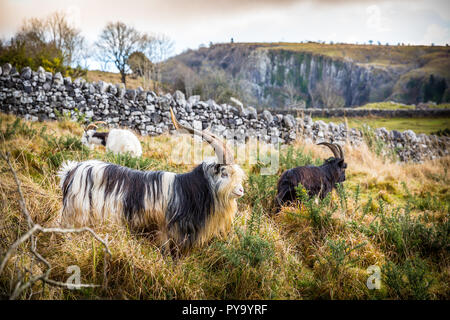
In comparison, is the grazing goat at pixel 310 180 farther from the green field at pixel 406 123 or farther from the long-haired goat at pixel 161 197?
the green field at pixel 406 123

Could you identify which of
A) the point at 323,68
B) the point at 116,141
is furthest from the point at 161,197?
the point at 323,68

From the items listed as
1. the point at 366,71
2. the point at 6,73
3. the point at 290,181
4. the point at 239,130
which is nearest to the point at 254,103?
the point at 239,130

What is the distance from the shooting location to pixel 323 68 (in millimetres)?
61938

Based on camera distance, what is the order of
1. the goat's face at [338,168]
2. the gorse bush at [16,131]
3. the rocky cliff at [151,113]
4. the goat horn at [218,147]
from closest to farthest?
the goat horn at [218,147], the goat's face at [338,168], the gorse bush at [16,131], the rocky cliff at [151,113]

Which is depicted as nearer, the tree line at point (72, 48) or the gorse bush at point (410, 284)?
the gorse bush at point (410, 284)

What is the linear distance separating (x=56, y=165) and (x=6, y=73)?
8.60m

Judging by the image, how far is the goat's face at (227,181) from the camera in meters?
2.50

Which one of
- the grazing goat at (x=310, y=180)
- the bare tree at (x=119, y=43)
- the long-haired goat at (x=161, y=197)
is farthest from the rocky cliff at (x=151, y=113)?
the bare tree at (x=119, y=43)

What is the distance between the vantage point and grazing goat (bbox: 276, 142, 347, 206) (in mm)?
4051

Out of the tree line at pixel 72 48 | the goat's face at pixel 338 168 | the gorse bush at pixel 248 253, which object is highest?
the tree line at pixel 72 48

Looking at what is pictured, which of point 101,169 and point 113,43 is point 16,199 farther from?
point 113,43

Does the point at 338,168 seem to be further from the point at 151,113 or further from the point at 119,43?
the point at 119,43

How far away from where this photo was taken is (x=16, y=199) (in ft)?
9.77

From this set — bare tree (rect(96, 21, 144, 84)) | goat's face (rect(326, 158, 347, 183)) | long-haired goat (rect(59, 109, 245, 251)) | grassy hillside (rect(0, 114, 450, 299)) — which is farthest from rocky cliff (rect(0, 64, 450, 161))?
bare tree (rect(96, 21, 144, 84))
